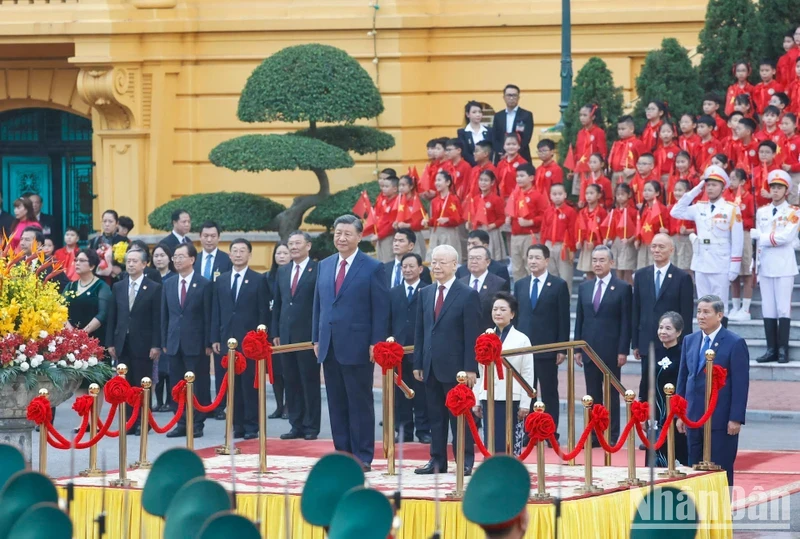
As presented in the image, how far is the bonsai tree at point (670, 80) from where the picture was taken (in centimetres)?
2047

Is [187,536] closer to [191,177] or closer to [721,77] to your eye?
[721,77]

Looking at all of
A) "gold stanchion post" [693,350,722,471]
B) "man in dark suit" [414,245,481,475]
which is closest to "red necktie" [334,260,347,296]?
"man in dark suit" [414,245,481,475]

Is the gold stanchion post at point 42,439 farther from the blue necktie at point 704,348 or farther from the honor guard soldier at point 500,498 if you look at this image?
the honor guard soldier at point 500,498

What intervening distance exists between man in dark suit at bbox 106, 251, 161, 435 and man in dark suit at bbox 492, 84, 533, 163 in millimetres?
6301

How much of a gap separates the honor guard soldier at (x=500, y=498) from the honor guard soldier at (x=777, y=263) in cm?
978

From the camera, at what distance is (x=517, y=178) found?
18.3 metres

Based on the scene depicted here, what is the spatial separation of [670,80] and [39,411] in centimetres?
1192

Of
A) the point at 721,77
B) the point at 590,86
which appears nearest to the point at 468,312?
the point at 590,86

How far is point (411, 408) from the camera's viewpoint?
47.7 ft

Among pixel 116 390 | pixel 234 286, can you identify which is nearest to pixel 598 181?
pixel 234 286

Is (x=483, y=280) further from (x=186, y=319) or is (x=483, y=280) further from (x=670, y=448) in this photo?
(x=186, y=319)

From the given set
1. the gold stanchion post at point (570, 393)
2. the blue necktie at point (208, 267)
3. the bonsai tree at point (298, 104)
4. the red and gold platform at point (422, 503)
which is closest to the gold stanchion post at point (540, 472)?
the red and gold platform at point (422, 503)

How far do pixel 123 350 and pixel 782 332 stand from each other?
20.3 feet

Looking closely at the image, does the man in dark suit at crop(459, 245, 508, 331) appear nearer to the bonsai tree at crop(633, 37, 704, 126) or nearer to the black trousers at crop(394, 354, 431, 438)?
the black trousers at crop(394, 354, 431, 438)
